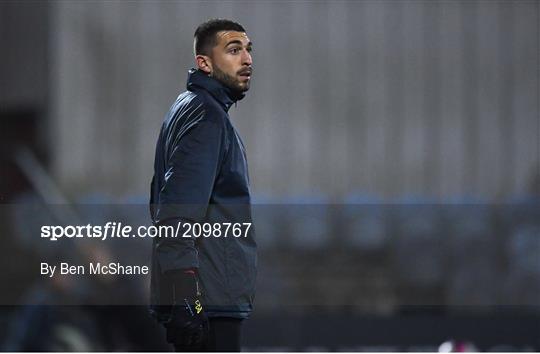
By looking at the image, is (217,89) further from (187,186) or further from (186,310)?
(186,310)

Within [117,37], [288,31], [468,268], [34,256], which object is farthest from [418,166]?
[34,256]

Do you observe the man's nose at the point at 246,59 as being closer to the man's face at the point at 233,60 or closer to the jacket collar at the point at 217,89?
the man's face at the point at 233,60

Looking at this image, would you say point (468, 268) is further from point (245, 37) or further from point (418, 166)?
point (245, 37)

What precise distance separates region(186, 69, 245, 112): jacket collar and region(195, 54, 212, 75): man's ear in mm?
26

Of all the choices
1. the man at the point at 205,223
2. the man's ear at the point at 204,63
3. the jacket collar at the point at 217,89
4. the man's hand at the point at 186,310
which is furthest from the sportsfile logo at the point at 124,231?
the man's ear at the point at 204,63

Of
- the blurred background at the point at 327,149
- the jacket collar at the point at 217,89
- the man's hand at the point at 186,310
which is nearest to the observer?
the man's hand at the point at 186,310

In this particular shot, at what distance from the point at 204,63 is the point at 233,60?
115 millimetres

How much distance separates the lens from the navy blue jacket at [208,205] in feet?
10.8

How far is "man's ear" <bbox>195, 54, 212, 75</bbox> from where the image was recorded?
3.60 metres

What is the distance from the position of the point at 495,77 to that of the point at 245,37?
1084 mm

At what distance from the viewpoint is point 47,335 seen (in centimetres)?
414

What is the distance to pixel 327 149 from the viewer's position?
154 inches

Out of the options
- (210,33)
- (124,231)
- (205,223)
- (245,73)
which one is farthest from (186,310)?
(210,33)

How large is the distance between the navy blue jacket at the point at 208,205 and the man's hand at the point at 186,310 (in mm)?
39
